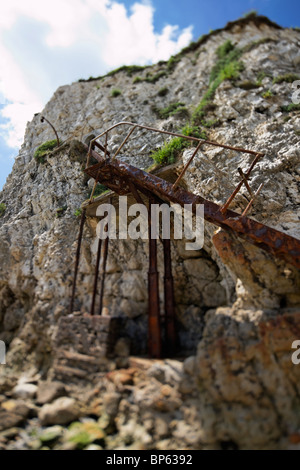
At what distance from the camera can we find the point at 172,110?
12883 millimetres

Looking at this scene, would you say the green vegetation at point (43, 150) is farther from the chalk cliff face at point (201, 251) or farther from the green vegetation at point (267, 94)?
the green vegetation at point (267, 94)

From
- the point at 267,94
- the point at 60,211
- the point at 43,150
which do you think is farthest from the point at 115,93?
the point at 267,94

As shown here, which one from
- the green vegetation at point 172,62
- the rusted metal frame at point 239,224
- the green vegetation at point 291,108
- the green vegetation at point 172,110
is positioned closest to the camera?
the rusted metal frame at point 239,224

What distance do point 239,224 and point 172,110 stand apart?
387 inches

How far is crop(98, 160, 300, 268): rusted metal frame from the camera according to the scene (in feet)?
15.0

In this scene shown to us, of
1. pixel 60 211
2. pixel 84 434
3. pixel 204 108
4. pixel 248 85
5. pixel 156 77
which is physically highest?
pixel 156 77

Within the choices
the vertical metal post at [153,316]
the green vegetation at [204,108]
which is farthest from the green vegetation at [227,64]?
the vertical metal post at [153,316]

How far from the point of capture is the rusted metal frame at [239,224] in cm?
456

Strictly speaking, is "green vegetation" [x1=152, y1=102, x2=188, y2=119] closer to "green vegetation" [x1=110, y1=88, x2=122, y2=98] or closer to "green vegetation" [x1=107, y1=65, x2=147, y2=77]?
"green vegetation" [x1=110, y1=88, x2=122, y2=98]

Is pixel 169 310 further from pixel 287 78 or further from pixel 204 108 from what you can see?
pixel 287 78

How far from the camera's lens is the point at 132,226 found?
8734 mm

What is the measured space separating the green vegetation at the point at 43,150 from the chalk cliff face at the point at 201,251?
41 centimetres

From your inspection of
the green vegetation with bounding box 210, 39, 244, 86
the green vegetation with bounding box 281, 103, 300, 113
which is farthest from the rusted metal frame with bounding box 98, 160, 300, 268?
the green vegetation with bounding box 210, 39, 244, 86

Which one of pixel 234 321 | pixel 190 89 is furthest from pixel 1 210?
pixel 234 321
